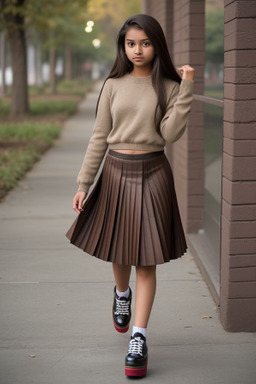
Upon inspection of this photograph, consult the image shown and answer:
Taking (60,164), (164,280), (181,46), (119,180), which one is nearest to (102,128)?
(119,180)

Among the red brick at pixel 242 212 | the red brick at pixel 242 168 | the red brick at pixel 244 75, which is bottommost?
the red brick at pixel 242 212

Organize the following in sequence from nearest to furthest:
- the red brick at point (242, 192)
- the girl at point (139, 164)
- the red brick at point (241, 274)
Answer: the girl at point (139, 164) → the red brick at point (242, 192) → the red brick at point (241, 274)

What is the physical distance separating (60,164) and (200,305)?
8830mm

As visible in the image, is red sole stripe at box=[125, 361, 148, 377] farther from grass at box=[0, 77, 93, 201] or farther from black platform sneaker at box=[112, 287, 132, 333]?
grass at box=[0, 77, 93, 201]

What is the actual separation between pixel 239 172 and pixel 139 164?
26.4 inches

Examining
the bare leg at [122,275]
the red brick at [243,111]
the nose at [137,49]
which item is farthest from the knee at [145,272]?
the nose at [137,49]

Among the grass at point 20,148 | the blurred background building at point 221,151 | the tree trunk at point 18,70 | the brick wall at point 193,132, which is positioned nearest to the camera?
the blurred background building at point 221,151

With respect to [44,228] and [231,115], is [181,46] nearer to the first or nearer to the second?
[44,228]

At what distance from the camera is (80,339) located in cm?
446

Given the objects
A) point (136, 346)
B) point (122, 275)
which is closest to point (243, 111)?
point (122, 275)

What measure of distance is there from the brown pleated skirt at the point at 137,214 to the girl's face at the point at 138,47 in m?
0.48

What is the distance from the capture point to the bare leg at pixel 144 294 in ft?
13.1

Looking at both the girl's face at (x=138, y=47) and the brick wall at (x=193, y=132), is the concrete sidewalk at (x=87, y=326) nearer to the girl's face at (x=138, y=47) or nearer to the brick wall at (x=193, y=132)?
the brick wall at (x=193, y=132)

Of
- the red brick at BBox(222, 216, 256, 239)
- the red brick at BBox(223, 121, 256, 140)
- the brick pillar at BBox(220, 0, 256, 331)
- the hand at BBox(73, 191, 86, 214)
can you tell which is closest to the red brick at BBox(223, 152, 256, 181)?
the brick pillar at BBox(220, 0, 256, 331)
